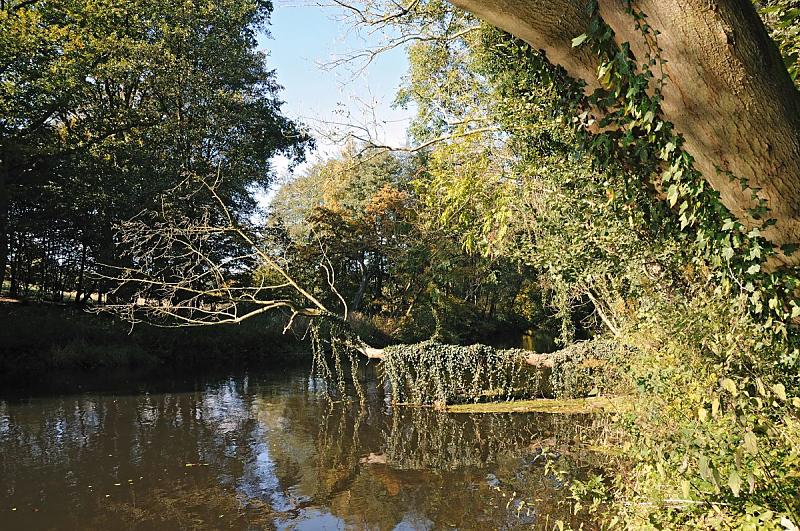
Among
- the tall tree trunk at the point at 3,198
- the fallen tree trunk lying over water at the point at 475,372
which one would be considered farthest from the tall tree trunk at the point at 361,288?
the tall tree trunk at the point at 3,198

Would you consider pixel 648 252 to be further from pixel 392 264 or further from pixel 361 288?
pixel 392 264

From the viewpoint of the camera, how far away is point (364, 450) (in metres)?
9.61

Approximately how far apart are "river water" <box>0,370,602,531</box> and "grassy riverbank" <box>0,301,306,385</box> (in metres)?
4.49

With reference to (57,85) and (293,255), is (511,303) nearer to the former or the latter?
(293,255)

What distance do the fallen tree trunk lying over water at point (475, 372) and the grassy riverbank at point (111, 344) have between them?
10.2 m

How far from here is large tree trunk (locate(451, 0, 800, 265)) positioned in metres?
1.86

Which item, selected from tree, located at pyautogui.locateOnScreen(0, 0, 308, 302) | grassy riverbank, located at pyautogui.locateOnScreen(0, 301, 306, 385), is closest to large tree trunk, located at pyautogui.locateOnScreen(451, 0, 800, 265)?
tree, located at pyautogui.locateOnScreen(0, 0, 308, 302)

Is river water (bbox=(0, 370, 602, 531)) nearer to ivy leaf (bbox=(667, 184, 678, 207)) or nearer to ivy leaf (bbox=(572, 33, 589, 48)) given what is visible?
ivy leaf (bbox=(667, 184, 678, 207))

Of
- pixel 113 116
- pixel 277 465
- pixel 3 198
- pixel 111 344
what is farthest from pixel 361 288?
pixel 277 465

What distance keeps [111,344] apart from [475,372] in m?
13.0

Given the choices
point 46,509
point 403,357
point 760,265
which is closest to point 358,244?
point 403,357

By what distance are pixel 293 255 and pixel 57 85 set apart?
28.4 ft

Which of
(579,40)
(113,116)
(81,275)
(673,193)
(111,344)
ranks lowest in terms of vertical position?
(111,344)

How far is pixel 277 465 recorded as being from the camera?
880 centimetres
